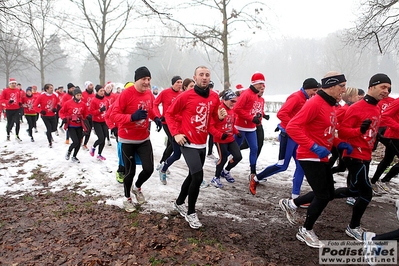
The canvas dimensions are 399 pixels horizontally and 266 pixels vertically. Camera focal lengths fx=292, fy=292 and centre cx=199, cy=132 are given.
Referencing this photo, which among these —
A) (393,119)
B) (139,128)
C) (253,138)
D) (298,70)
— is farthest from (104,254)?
(298,70)

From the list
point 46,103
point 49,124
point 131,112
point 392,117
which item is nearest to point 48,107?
point 46,103

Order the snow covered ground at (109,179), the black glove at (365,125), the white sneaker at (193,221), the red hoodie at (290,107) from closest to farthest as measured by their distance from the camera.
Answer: the black glove at (365,125), the white sneaker at (193,221), the red hoodie at (290,107), the snow covered ground at (109,179)

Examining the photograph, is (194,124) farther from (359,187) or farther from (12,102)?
(12,102)

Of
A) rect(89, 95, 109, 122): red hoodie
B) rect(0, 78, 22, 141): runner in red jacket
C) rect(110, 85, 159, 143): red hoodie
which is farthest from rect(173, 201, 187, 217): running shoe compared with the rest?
rect(0, 78, 22, 141): runner in red jacket

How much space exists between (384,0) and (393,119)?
584 cm

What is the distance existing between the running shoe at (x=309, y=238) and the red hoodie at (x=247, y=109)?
282 cm

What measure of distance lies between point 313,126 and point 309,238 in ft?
4.88

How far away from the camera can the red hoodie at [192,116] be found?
13.8 ft

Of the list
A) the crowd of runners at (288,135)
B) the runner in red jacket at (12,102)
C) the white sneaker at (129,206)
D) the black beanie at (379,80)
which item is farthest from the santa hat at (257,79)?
the runner in red jacket at (12,102)

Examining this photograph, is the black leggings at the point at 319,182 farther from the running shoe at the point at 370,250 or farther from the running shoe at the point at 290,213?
the running shoe at the point at 290,213

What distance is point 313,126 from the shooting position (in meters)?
3.75

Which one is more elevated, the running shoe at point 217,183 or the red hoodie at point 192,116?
the red hoodie at point 192,116

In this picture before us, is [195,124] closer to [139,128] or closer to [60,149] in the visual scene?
[139,128]

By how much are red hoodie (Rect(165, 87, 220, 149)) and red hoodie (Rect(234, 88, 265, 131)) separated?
215 cm
